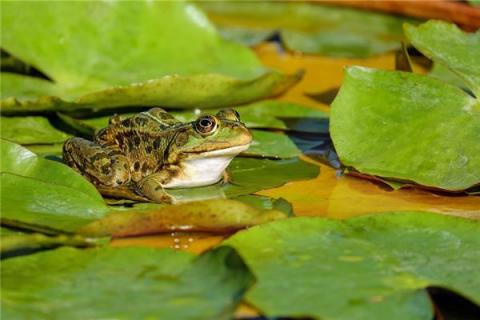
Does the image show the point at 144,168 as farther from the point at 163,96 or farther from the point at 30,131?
the point at 30,131

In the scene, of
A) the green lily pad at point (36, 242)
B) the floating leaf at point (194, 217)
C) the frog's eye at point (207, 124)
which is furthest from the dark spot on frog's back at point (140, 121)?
the green lily pad at point (36, 242)

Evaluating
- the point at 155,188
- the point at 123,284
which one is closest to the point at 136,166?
the point at 155,188

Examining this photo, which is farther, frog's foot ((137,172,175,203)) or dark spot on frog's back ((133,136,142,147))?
dark spot on frog's back ((133,136,142,147))

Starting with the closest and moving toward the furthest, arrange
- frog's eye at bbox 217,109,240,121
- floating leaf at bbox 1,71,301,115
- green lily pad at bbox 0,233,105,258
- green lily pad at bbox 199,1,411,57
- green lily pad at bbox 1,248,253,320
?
1. green lily pad at bbox 1,248,253,320
2. green lily pad at bbox 0,233,105,258
3. frog's eye at bbox 217,109,240,121
4. floating leaf at bbox 1,71,301,115
5. green lily pad at bbox 199,1,411,57

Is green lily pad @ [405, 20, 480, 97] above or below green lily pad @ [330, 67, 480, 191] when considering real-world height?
above

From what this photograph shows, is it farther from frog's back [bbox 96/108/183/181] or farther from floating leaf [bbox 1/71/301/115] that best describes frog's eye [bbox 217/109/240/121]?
floating leaf [bbox 1/71/301/115]

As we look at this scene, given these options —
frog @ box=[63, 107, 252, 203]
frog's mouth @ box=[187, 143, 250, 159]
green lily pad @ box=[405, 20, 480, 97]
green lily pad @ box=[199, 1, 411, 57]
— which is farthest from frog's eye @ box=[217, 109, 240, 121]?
green lily pad @ box=[199, 1, 411, 57]

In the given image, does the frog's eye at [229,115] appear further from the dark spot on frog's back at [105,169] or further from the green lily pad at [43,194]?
the green lily pad at [43,194]
